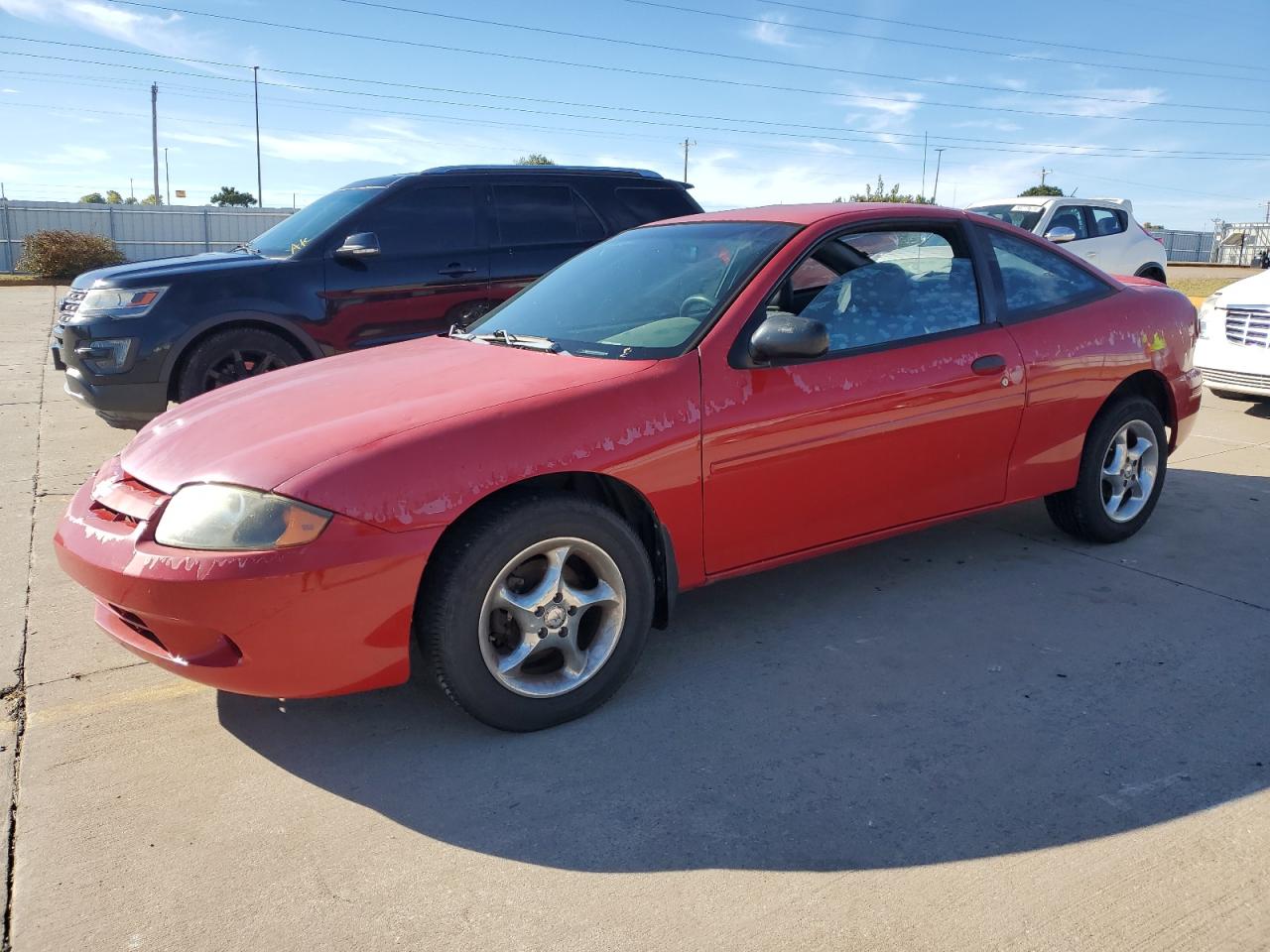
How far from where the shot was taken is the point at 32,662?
3727 millimetres

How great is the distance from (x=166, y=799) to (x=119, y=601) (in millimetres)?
564

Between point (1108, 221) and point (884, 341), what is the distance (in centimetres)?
1164

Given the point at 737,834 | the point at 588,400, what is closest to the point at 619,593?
the point at 588,400

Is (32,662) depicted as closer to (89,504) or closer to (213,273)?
(89,504)

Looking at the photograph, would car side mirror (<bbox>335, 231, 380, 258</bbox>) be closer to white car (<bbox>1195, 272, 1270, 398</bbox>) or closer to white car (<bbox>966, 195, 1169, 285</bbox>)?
white car (<bbox>1195, 272, 1270, 398</bbox>)

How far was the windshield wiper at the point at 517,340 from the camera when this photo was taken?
3748 mm

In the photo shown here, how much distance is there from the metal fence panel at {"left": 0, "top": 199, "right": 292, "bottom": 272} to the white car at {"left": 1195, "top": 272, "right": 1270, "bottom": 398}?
29.8 metres

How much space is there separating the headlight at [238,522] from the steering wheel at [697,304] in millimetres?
1528

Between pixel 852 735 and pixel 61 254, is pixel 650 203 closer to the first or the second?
pixel 852 735

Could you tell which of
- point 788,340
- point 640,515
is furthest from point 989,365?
point 640,515

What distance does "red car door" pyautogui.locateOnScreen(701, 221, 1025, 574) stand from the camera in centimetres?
351

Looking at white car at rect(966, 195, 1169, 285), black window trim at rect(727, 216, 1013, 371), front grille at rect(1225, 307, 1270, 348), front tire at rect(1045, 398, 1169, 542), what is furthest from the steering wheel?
white car at rect(966, 195, 1169, 285)

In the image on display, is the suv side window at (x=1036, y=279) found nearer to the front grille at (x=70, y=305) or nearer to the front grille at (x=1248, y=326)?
the front grille at (x=1248, y=326)

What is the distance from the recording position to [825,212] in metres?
4.06
